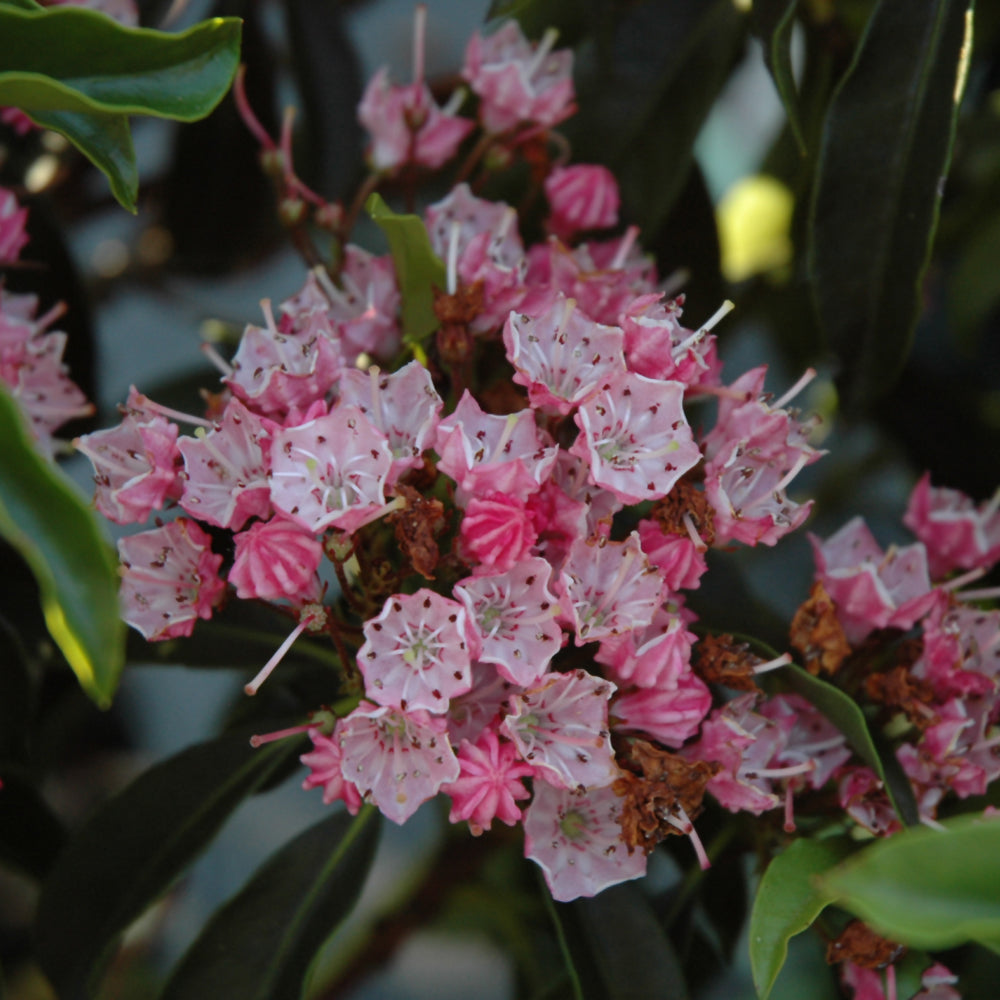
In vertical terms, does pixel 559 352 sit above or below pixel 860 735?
above

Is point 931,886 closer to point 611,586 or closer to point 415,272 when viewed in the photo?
point 611,586

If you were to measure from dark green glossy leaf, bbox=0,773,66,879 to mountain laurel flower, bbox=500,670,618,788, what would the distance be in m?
0.52

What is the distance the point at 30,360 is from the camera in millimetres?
936

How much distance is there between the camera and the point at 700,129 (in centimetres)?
114

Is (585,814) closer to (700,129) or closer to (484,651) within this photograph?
(484,651)

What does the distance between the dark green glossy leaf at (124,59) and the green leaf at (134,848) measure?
55 centimetres

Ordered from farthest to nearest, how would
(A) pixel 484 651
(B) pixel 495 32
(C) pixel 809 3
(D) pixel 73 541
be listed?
(C) pixel 809 3
(B) pixel 495 32
(A) pixel 484 651
(D) pixel 73 541

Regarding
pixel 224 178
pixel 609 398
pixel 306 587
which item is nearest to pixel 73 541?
pixel 306 587

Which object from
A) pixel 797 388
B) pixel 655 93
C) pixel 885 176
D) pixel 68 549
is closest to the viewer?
pixel 68 549

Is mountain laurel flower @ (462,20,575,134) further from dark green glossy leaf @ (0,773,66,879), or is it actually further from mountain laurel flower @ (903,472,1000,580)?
dark green glossy leaf @ (0,773,66,879)

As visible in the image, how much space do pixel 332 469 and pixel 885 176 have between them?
54cm

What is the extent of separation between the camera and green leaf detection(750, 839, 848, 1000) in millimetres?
709

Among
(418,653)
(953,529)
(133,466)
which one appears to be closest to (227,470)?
(133,466)

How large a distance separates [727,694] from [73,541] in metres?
0.74
